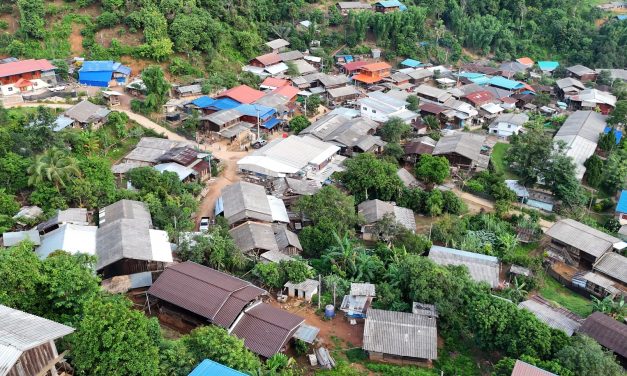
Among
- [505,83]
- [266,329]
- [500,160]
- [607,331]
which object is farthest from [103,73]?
[607,331]

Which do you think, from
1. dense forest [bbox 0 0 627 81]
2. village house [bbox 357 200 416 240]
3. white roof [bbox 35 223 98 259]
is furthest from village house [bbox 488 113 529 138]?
white roof [bbox 35 223 98 259]

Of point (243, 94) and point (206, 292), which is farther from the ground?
point (206, 292)

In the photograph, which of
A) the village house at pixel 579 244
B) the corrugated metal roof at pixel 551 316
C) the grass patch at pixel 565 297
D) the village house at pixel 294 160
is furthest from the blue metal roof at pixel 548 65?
the corrugated metal roof at pixel 551 316

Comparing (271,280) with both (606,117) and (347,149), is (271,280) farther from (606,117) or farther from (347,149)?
(606,117)

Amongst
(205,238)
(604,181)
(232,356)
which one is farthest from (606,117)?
(232,356)

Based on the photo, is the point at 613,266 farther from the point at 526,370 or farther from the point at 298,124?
the point at 298,124

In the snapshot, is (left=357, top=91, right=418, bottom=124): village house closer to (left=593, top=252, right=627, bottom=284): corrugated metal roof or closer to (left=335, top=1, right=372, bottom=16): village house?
(left=593, top=252, right=627, bottom=284): corrugated metal roof
